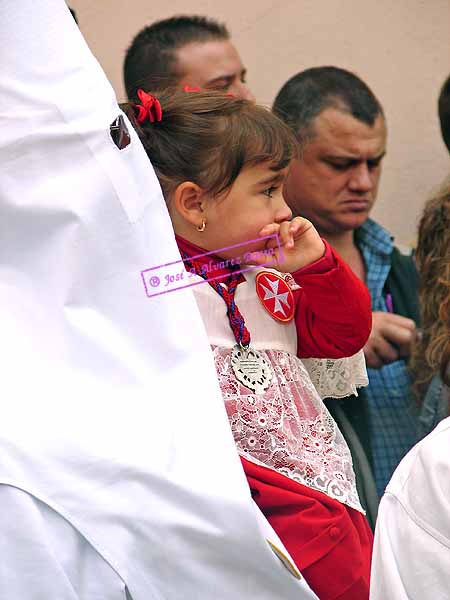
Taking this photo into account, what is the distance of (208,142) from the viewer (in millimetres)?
1867

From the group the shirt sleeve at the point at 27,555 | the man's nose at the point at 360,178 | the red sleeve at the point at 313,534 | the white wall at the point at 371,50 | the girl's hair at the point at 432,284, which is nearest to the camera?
the shirt sleeve at the point at 27,555

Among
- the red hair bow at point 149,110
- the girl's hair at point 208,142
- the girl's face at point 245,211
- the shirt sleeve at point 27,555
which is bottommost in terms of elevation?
the shirt sleeve at point 27,555

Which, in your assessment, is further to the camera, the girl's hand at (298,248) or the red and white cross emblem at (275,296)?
the red and white cross emblem at (275,296)

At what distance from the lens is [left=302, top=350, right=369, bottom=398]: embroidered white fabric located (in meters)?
2.11

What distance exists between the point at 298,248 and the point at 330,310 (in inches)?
5.4

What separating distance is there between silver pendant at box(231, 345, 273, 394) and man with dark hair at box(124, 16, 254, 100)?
3.08 ft

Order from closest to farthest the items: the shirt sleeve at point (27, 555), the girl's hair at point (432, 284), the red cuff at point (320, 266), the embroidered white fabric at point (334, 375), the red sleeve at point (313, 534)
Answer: the shirt sleeve at point (27, 555)
the red sleeve at point (313, 534)
the red cuff at point (320, 266)
the embroidered white fabric at point (334, 375)
the girl's hair at point (432, 284)

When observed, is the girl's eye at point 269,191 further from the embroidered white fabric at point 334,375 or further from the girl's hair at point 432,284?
the girl's hair at point 432,284

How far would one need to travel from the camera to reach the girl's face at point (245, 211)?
1836 millimetres

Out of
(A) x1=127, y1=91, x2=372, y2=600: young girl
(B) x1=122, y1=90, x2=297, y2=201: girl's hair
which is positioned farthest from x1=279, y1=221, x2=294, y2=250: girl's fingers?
(B) x1=122, y1=90, x2=297, y2=201: girl's hair

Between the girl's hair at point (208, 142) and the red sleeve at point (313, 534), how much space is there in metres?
0.50

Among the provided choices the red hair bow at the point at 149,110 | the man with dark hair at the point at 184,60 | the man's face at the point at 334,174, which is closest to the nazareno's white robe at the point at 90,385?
the red hair bow at the point at 149,110

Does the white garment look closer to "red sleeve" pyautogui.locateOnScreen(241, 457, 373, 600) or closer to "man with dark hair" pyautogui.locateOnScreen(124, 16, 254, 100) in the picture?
"red sleeve" pyautogui.locateOnScreen(241, 457, 373, 600)

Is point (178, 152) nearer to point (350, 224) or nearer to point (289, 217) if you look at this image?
point (289, 217)
